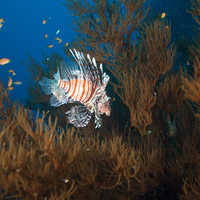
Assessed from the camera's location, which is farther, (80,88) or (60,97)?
(60,97)

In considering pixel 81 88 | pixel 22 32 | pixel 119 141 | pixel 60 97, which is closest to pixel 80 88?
pixel 81 88

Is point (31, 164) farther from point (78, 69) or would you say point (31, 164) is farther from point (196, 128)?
point (196, 128)

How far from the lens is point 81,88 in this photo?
2461 mm

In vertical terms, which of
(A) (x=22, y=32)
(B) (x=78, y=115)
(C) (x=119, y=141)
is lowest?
(C) (x=119, y=141)

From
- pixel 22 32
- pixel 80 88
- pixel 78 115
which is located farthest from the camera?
pixel 22 32

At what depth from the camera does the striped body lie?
2459 mm

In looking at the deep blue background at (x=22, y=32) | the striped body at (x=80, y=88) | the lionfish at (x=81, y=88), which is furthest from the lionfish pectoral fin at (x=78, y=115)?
the deep blue background at (x=22, y=32)

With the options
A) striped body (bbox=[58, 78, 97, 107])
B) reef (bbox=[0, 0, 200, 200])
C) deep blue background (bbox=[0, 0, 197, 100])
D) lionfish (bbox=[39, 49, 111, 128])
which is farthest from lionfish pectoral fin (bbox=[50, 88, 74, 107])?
deep blue background (bbox=[0, 0, 197, 100])

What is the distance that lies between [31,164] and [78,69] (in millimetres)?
1627

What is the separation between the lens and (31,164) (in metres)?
1.42

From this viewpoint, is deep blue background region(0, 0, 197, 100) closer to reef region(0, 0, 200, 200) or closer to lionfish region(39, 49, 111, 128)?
reef region(0, 0, 200, 200)

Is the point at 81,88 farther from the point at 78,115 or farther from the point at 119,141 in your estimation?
the point at 119,141

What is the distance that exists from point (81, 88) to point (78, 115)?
0.44 m

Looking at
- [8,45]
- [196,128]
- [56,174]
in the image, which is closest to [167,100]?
[196,128]
